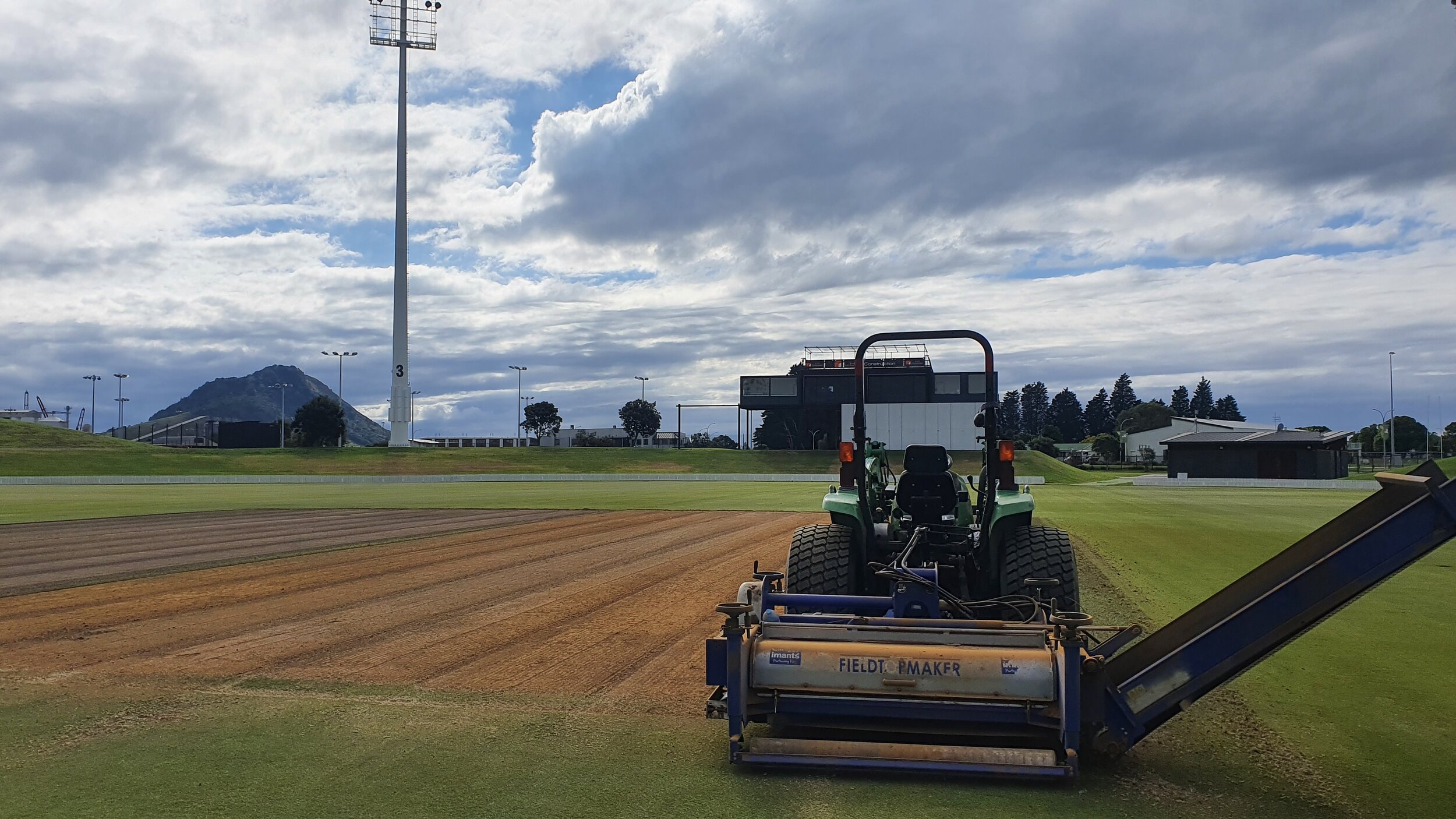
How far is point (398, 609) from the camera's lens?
11.0 meters

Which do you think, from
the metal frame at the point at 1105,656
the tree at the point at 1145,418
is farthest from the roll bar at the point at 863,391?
the tree at the point at 1145,418

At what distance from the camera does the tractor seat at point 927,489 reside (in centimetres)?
758

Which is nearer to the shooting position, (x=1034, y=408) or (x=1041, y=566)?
(x=1041, y=566)

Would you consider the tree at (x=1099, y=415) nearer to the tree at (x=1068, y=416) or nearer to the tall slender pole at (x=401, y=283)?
the tree at (x=1068, y=416)

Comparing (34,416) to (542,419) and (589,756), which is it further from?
(589,756)

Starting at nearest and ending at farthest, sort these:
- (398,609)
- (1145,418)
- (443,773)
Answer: (443,773), (398,609), (1145,418)

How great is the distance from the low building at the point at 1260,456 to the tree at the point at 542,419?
8006 centimetres

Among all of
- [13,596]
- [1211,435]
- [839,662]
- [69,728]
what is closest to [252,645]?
[69,728]

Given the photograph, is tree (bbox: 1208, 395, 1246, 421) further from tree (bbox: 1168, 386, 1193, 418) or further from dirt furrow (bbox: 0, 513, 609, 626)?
dirt furrow (bbox: 0, 513, 609, 626)

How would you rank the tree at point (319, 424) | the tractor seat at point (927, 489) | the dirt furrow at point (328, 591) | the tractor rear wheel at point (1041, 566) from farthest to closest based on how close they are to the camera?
the tree at point (319, 424) < the dirt furrow at point (328, 591) < the tractor seat at point (927, 489) < the tractor rear wheel at point (1041, 566)

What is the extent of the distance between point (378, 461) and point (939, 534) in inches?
2956

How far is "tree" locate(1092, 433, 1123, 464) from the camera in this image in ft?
372

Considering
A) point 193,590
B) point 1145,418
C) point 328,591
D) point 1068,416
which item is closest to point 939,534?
point 328,591

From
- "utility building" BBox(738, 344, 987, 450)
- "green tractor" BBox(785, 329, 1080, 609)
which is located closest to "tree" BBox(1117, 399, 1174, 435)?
"utility building" BBox(738, 344, 987, 450)
